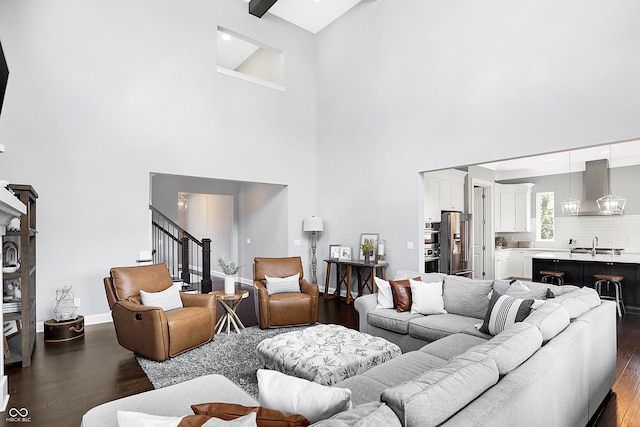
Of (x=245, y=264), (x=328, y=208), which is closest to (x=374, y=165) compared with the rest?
(x=328, y=208)

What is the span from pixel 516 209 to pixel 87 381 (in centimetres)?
943

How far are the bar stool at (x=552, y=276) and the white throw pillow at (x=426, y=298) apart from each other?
11.8 feet

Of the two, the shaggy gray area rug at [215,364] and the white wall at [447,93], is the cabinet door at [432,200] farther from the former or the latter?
the shaggy gray area rug at [215,364]

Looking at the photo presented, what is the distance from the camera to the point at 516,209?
9141 mm

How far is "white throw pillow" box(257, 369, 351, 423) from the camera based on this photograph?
1.21 m

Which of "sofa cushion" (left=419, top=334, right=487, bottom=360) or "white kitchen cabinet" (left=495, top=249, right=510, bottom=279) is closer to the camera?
"sofa cushion" (left=419, top=334, right=487, bottom=360)

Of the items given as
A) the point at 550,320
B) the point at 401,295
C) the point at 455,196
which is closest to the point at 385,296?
the point at 401,295

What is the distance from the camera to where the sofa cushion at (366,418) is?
1044 millimetres

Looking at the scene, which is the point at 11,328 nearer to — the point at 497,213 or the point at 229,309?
the point at 229,309

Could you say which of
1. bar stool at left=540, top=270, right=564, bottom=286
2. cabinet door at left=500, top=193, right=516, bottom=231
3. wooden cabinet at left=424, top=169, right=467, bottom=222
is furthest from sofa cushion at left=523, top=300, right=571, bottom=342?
cabinet door at left=500, top=193, right=516, bottom=231

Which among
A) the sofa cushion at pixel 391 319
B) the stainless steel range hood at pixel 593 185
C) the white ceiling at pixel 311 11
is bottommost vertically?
the sofa cushion at pixel 391 319

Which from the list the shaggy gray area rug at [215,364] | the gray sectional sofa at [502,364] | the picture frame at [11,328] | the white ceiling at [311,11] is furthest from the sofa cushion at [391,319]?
the white ceiling at [311,11]

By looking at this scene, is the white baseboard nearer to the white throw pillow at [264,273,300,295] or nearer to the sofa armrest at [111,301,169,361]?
the sofa armrest at [111,301,169,361]

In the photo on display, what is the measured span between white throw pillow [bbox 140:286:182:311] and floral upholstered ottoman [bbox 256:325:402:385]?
143cm
